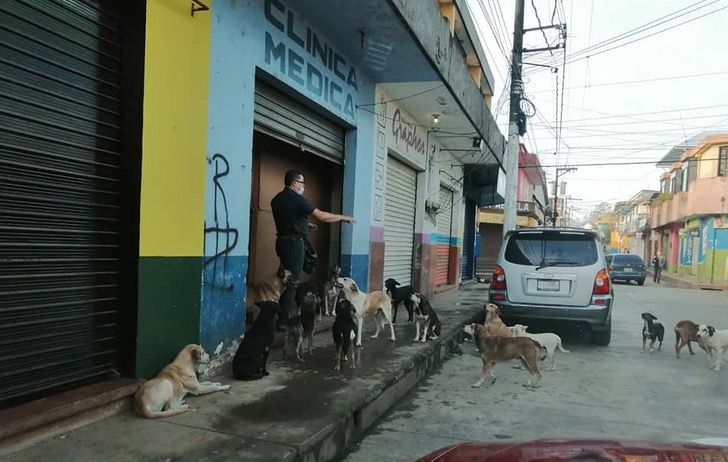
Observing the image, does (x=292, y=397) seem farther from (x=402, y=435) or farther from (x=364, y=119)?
(x=364, y=119)

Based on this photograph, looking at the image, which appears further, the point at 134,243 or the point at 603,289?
the point at 603,289

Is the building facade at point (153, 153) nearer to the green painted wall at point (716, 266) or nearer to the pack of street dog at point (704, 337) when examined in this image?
the pack of street dog at point (704, 337)

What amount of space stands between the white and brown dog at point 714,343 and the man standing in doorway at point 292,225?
5377mm

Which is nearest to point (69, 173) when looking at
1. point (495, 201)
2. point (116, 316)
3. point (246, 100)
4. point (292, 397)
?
point (116, 316)

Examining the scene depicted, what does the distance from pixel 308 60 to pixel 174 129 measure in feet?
8.98

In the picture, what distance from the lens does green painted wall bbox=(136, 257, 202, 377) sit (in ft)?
12.8

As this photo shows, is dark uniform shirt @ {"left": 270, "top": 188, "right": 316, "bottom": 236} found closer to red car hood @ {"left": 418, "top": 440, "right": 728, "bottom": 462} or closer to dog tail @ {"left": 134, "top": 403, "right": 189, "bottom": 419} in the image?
dog tail @ {"left": 134, "top": 403, "right": 189, "bottom": 419}

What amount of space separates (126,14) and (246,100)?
1374mm

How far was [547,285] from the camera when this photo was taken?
25.6 ft

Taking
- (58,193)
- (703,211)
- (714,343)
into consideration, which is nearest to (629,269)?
(703,211)

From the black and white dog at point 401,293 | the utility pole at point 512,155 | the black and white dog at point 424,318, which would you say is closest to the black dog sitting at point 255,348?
the black and white dog at point 424,318

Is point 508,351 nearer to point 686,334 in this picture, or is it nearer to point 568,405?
point 568,405

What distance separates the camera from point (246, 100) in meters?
5.04

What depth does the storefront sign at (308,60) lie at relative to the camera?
5.62 m
